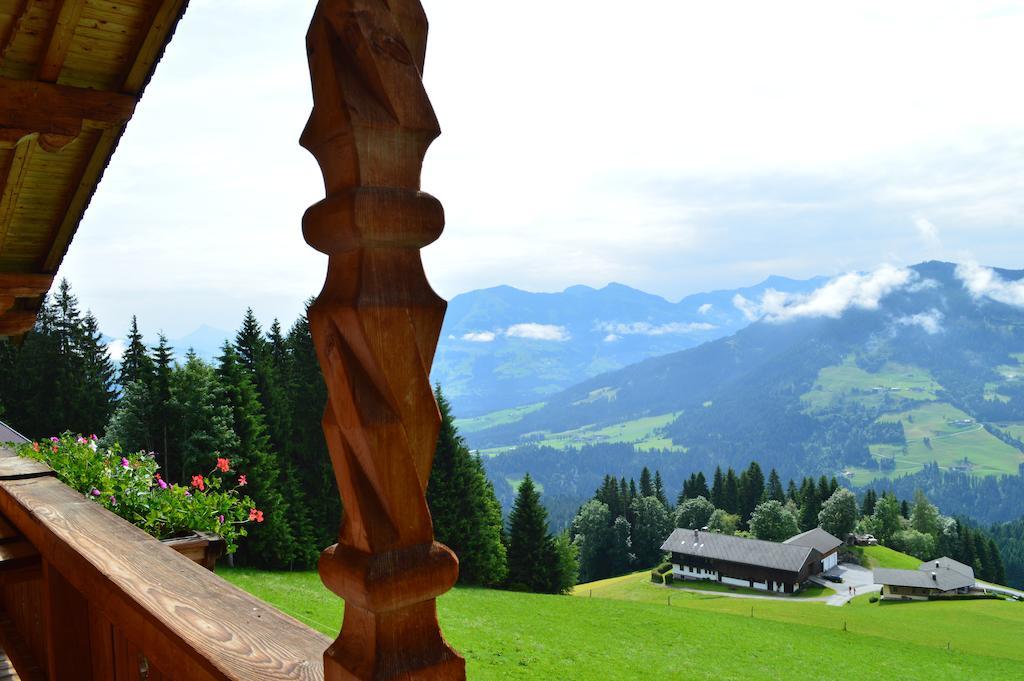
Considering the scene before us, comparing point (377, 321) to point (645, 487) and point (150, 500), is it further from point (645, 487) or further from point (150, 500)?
point (645, 487)

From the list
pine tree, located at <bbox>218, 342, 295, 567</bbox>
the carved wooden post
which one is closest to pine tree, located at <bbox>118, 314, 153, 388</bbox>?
pine tree, located at <bbox>218, 342, 295, 567</bbox>

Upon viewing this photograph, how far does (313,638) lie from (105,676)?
1.22 metres

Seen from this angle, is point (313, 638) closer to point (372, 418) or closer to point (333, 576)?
point (333, 576)

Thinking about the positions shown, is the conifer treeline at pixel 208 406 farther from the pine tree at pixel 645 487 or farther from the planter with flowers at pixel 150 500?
the pine tree at pixel 645 487

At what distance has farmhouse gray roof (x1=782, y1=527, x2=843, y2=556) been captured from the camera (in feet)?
190

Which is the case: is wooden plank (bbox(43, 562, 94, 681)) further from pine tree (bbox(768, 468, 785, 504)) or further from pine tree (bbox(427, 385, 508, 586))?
pine tree (bbox(768, 468, 785, 504))

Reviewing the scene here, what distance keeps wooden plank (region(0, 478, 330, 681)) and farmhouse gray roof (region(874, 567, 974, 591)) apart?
185 ft

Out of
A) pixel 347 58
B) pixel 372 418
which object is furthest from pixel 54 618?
A: pixel 347 58

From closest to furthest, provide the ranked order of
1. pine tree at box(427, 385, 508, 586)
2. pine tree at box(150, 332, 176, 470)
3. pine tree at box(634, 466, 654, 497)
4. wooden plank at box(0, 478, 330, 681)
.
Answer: wooden plank at box(0, 478, 330, 681), pine tree at box(150, 332, 176, 470), pine tree at box(427, 385, 508, 586), pine tree at box(634, 466, 654, 497)

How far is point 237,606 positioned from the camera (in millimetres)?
1744

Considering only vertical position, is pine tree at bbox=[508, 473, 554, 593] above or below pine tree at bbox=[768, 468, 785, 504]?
above

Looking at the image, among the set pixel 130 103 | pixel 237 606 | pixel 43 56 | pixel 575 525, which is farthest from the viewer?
pixel 575 525

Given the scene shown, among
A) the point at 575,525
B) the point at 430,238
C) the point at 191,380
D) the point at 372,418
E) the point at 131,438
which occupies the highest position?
the point at 430,238

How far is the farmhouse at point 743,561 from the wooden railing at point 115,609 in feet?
187
